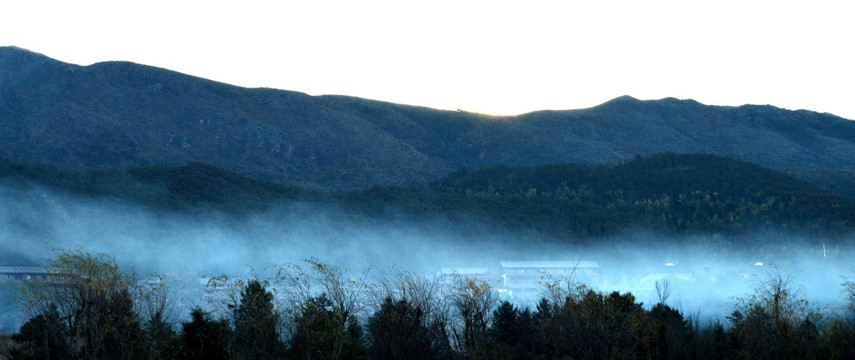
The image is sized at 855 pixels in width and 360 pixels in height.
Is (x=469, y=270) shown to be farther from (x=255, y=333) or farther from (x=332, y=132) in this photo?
(x=332, y=132)

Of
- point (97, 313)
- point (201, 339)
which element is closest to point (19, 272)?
point (201, 339)

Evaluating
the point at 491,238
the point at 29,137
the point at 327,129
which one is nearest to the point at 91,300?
the point at 491,238

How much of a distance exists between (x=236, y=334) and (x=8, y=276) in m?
29.7

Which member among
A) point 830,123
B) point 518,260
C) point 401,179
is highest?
A: point 830,123

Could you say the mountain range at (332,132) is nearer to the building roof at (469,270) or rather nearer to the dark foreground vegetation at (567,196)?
the dark foreground vegetation at (567,196)

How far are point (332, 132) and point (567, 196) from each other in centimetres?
3695

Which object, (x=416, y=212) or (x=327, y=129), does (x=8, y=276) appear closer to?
(x=416, y=212)

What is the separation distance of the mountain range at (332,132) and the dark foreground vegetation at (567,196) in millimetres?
11913

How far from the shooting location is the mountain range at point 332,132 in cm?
10462

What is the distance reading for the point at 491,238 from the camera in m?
80.9

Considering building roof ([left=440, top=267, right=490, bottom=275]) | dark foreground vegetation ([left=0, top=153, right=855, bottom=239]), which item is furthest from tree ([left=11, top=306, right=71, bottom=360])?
dark foreground vegetation ([left=0, top=153, right=855, bottom=239])

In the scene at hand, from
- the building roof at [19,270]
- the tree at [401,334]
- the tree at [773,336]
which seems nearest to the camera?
the tree at [401,334]

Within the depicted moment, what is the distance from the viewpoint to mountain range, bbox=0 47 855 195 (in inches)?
4119

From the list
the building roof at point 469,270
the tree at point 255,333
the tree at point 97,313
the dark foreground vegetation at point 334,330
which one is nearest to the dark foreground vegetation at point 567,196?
the building roof at point 469,270
